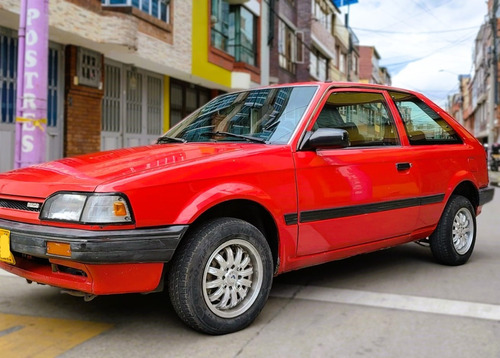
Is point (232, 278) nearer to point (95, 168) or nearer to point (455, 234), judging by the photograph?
point (95, 168)

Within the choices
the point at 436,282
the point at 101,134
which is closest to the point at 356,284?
the point at 436,282

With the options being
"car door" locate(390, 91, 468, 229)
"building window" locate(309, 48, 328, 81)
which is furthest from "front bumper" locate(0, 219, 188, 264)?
"building window" locate(309, 48, 328, 81)

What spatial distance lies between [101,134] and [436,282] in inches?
377

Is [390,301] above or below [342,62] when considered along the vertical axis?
below

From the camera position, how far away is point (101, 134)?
12398mm

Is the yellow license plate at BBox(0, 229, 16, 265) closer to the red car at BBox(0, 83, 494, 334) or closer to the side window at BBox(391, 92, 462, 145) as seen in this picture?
the red car at BBox(0, 83, 494, 334)

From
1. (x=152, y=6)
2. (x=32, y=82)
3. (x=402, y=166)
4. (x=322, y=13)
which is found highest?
(x=322, y=13)

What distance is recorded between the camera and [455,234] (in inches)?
207

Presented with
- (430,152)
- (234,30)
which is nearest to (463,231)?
Result: (430,152)

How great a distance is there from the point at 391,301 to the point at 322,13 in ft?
100

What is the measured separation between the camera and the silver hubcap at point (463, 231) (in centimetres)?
526

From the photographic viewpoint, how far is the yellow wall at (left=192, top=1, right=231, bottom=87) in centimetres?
1503

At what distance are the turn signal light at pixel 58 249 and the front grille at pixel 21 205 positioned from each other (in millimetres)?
300

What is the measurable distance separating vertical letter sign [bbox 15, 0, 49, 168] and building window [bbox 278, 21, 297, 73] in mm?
18803
